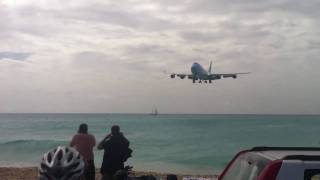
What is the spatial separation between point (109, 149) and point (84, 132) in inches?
32.6

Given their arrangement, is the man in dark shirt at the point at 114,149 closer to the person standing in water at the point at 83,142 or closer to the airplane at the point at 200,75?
the person standing in water at the point at 83,142

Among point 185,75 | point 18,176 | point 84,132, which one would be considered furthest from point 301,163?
point 185,75

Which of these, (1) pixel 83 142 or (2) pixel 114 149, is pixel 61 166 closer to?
(2) pixel 114 149

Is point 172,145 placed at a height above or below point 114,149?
below

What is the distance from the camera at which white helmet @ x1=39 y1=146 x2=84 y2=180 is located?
3871 millimetres

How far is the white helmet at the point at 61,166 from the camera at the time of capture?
3.87 meters

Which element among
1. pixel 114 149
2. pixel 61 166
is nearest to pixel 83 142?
pixel 114 149

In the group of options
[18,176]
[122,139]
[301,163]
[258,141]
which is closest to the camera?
[301,163]

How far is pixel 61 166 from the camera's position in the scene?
387 centimetres

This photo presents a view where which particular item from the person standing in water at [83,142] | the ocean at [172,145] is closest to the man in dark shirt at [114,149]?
the person standing in water at [83,142]

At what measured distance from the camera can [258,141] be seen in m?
78.3

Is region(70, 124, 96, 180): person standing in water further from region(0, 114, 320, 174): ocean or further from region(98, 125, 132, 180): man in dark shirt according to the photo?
region(0, 114, 320, 174): ocean

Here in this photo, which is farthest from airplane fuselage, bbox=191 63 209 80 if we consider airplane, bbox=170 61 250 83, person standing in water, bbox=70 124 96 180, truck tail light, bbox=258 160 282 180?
truck tail light, bbox=258 160 282 180

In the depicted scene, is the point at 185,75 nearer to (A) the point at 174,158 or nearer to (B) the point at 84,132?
(A) the point at 174,158
